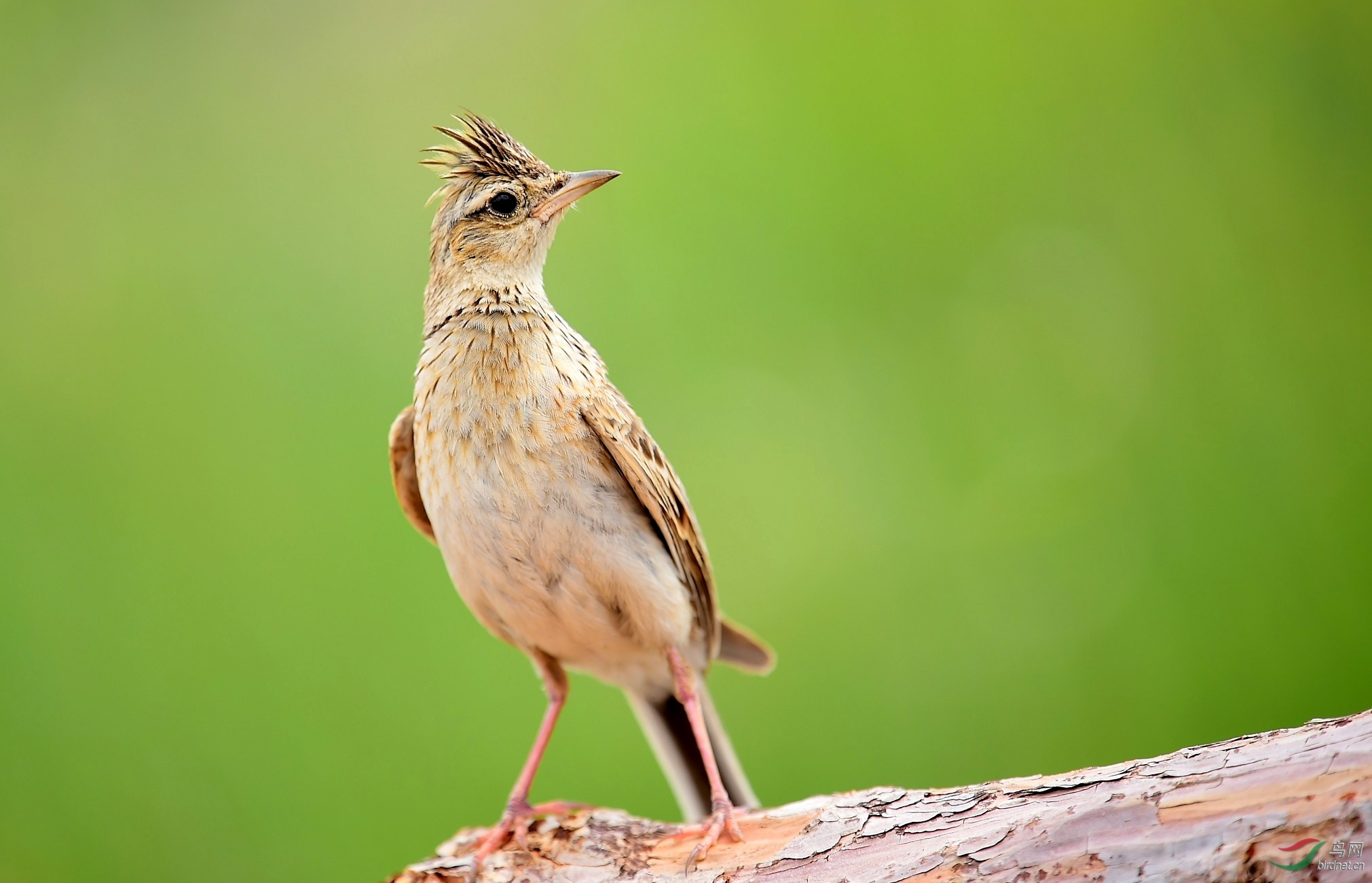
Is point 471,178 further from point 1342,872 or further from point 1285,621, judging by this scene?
point 1285,621

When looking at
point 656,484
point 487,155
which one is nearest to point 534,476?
point 656,484

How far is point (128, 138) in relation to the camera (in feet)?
14.6

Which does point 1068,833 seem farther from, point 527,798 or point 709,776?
point 527,798

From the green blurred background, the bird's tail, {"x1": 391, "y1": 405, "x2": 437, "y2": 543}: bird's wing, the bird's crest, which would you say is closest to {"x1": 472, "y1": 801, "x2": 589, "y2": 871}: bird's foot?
the bird's tail

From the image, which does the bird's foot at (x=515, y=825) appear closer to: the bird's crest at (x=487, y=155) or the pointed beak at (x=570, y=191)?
the pointed beak at (x=570, y=191)

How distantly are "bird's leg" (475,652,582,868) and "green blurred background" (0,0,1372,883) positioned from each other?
4.34ft

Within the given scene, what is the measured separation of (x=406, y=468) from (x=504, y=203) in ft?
2.84

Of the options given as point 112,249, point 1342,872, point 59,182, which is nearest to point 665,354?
point 112,249

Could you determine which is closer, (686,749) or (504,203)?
(504,203)

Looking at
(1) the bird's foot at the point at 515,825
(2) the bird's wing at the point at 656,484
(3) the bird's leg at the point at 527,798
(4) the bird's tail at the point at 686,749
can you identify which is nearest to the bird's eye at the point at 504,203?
(2) the bird's wing at the point at 656,484

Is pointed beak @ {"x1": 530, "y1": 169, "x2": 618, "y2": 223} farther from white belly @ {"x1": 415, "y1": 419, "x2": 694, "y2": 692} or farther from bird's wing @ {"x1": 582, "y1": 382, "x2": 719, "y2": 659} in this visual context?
white belly @ {"x1": 415, "y1": 419, "x2": 694, "y2": 692}

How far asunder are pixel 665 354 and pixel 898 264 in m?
1.16

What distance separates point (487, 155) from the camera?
2971 millimetres

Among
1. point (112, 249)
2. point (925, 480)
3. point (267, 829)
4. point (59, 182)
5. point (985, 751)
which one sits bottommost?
point (985, 751)
